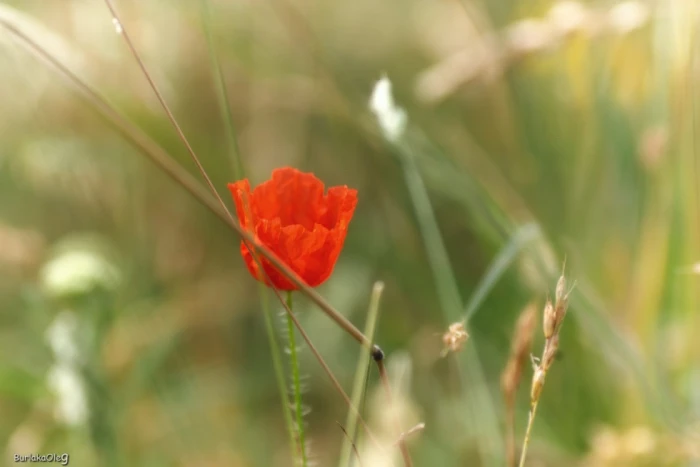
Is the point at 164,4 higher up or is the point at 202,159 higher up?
the point at 164,4

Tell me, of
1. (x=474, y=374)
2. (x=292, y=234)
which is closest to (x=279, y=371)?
(x=292, y=234)

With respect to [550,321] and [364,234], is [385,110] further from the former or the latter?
[364,234]

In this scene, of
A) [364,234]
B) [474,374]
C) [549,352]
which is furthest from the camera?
[364,234]

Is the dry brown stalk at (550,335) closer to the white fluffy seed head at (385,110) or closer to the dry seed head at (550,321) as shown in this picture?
the dry seed head at (550,321)

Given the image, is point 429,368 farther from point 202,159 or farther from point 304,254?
point 304,254

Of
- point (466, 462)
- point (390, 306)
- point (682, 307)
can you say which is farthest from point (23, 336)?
point (682, 307)

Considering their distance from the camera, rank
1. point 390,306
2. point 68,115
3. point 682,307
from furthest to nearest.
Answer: point 68,115, point 390,306, point 682,307

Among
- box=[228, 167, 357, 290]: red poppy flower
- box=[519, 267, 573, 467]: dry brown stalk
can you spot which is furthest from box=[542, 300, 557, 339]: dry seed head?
box=[228, 167, 357, 290]: red poppy flower

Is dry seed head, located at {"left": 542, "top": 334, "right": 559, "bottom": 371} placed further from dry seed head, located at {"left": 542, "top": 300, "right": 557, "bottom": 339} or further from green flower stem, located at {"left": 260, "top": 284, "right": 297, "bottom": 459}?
green flower stem, located at {"left": 260, "top": 284, "right": 297, "bottom": 459}

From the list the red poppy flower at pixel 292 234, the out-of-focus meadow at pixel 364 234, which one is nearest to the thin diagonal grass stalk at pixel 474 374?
the out-of-focus meadow at pixel 364 234
